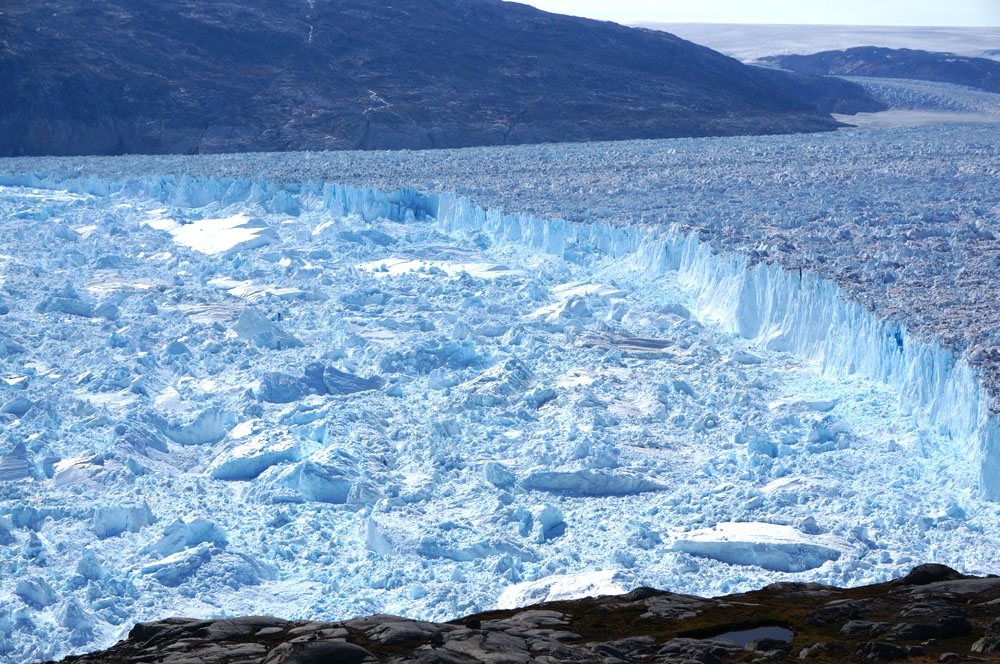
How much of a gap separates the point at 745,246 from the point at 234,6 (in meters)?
29.0

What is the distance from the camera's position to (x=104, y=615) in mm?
6965

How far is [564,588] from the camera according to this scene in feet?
23.6

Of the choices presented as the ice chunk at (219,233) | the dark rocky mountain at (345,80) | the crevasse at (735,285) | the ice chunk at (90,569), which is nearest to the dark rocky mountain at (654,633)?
the ice chunk at (90,569)

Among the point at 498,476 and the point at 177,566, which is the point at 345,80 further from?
the point at 177,566

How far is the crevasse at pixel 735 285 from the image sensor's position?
9070 mm

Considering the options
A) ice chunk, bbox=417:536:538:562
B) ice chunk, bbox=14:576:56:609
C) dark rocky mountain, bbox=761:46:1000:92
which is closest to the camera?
ice chunk, bbox=14:576:56:609

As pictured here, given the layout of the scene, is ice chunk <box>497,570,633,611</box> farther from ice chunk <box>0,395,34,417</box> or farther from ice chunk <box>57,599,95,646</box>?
ice chunk <box>0,395,34,417</box>

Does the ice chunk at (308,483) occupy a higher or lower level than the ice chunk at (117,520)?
higher

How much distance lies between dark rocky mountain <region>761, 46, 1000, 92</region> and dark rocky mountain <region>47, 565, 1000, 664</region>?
1912 inches

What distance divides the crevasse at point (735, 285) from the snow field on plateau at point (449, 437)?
0.15 feet

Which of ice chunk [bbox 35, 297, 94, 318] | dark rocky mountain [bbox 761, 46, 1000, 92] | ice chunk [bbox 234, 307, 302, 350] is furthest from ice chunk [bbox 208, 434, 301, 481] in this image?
dark rocky mountain [bbox 761, 46, 1000, 92]

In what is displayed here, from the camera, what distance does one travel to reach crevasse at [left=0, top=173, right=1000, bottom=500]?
29.8 feet

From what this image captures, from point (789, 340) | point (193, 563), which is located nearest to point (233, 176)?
point (789, 340)

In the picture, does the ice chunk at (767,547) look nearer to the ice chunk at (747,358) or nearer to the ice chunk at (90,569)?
the ice chunk at (747,358)
